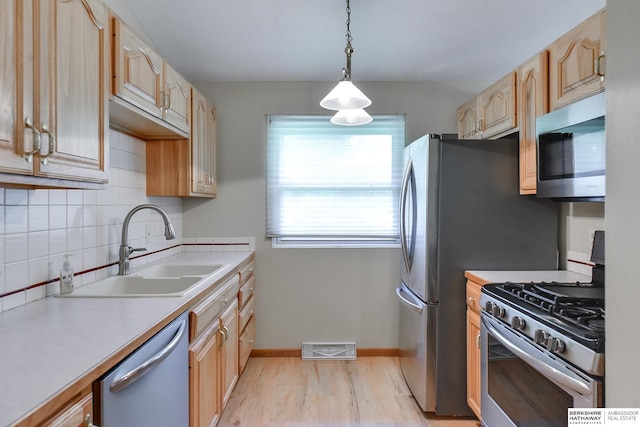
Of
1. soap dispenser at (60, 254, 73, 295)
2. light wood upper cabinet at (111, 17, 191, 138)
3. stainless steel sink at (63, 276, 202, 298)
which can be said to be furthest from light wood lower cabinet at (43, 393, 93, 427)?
light wood upper cabinet at (111, 17, 191, 138)

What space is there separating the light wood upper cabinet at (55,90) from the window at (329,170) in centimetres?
169

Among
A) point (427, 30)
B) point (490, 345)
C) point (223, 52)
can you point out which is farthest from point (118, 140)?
point (490, 345)

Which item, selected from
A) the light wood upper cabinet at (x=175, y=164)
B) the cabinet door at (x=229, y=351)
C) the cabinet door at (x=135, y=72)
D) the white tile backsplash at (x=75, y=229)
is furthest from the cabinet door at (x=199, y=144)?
the cabinet door at (x=229, y=351)

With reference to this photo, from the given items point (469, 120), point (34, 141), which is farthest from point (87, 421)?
point (469, 120)

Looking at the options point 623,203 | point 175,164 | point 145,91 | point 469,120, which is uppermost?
point 469,120

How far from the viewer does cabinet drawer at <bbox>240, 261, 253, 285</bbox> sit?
2472mm

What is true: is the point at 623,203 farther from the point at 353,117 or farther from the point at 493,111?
the point at 493,111

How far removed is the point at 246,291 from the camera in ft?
8.61

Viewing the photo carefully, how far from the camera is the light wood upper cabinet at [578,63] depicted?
56.6 inches

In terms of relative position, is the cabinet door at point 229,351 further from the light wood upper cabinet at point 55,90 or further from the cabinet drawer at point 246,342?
the light wood upper cabinet at point 55,90

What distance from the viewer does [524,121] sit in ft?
6.35

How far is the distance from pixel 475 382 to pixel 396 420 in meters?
0.54

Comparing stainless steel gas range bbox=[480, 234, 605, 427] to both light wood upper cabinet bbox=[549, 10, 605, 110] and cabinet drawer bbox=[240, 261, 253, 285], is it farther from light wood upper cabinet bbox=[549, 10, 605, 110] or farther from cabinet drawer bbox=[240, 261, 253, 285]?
cabinet drawer bbox=[240, 261, 253, 285]

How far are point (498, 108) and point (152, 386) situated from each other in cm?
236
